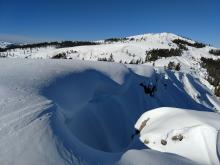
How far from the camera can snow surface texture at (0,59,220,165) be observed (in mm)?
8523

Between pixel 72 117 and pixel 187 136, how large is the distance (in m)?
5.71

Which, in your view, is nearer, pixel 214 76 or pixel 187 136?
pixel 187 136

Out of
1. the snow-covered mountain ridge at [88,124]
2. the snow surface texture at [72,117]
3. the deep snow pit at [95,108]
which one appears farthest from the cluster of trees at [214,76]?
the deep snow pit at [95,108]

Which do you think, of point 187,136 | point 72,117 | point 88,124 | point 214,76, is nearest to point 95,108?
point 88,124

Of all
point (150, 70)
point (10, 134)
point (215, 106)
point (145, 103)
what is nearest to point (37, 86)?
point (10, 134)

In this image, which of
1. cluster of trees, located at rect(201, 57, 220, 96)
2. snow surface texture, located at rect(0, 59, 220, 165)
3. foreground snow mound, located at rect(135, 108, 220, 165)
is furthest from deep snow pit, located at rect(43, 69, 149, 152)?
cluster of trees, located at rect(201, 57, 220, 96)

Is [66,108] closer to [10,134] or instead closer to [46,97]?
[46,97]

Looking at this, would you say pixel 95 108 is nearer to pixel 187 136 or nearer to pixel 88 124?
pixel 88 124

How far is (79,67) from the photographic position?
2194 cm

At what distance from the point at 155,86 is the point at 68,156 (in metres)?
29.6

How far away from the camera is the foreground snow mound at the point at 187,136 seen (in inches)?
440

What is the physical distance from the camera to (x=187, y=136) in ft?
40.2

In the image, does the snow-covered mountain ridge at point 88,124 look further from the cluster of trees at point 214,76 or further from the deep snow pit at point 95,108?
the cluster of trees at point 214,76

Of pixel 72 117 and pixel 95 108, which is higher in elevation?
pixel 72 117
